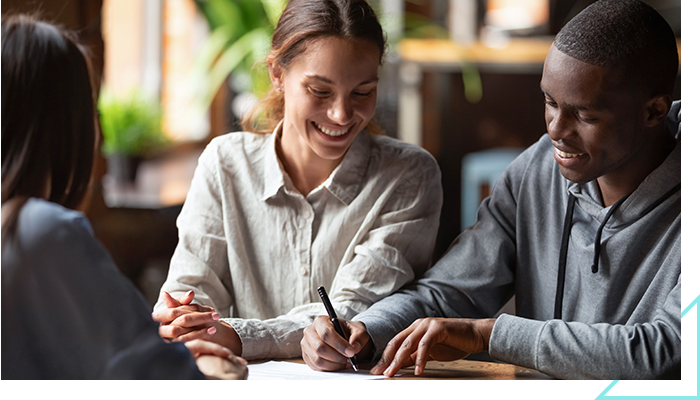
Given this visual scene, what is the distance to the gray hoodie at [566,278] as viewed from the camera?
0.67 metres

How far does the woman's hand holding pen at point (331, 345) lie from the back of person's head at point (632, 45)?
1.23ft

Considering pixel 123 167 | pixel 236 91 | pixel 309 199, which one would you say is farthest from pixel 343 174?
pixel 123 167

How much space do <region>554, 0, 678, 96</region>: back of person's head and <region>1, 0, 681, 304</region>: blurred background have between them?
0.16 metres

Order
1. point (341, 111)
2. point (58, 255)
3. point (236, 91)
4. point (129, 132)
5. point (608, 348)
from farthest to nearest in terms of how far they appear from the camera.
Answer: point (129, 132), point (236, 91), point (341, 111), point (608, 348), point (58, 255)

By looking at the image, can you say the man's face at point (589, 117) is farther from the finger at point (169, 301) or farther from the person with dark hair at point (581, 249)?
the finger at point (169, 301)

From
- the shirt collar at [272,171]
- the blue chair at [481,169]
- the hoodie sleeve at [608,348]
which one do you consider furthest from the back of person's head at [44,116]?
the blue chair at [481,169]

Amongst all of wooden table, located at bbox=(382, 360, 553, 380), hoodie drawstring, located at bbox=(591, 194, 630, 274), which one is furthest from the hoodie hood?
wooden table, located at bbox=(382, 360, 553, 380)

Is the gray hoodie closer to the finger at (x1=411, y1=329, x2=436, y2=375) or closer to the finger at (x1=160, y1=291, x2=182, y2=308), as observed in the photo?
the finger at (x1=411, y1=329, x2=436, y2=375)

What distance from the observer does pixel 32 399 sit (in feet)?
2.11

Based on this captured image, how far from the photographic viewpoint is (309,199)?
86cm

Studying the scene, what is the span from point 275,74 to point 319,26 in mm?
96

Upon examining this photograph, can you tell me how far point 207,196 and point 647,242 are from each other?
1.74 feet

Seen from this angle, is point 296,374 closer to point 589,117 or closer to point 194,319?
point 194,319

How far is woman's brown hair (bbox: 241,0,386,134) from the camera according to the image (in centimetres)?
78
